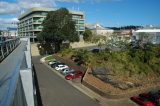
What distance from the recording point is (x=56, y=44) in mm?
69688

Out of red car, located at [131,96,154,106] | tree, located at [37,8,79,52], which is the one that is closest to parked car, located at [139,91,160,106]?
red car, located at [131,96,154,106]

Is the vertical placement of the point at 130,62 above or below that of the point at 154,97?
above

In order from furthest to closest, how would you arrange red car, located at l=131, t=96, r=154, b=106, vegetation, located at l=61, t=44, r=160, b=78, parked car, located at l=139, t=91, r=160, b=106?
1. vegetation, located at l=61, t=44, r=160, b=78
2. parked car, located at l=139, t=91, r=160, b=106
3. red car, located at l=131, t=96, r=154, b=106

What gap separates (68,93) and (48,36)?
3550cm

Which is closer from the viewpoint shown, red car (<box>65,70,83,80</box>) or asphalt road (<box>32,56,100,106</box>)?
asphalt road (<box>32,56,100,106</box>)

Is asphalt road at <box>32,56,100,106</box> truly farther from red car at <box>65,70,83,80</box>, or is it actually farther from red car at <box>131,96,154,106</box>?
red car at <box>131,96,154,106</box>

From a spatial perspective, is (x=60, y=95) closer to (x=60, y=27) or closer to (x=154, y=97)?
(x=154, y=97)

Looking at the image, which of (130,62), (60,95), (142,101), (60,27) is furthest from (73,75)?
(60,27)

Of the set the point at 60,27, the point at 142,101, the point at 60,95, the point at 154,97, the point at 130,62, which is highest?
the point at 60,27

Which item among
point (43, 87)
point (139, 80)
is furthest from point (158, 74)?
point (43, 87)

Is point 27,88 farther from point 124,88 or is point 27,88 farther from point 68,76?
point 68,76

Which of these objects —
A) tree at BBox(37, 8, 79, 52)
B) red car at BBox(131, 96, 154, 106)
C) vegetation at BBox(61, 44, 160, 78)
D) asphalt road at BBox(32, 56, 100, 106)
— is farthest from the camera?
tree at BBox(37, 8, 79, 52)

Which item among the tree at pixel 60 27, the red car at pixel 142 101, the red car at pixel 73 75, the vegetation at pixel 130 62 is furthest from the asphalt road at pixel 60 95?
the tree at pixel 60 27

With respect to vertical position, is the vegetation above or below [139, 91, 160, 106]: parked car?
above
